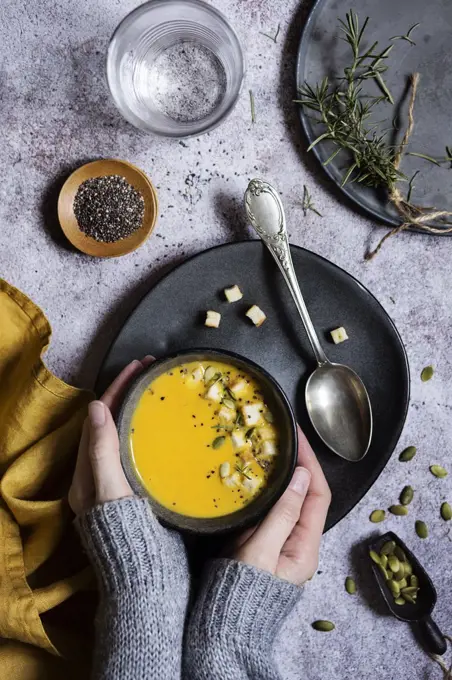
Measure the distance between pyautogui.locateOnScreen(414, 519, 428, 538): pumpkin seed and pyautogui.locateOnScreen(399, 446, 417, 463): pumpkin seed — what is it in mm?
153

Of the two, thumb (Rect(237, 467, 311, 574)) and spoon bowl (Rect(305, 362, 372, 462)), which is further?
spoon bowl (Rect(305, 362, 372, 462))

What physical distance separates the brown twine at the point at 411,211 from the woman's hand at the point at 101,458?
630 mm

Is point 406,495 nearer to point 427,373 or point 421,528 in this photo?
point 421,528

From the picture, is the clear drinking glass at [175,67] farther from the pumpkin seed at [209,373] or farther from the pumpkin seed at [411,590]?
the pumpkin seed at [411,590]

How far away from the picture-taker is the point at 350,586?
1.58m

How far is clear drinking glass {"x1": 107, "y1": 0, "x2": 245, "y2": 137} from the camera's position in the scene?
1.47m

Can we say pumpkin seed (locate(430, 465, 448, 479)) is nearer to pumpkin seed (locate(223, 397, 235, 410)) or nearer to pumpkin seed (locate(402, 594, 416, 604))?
pumpkin seed (locate(402, 594, 416, 604))

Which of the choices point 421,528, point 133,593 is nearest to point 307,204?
point 421,528

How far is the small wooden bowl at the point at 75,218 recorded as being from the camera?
58.7 inches

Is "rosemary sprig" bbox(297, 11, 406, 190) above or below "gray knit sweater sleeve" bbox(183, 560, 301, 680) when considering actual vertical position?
above

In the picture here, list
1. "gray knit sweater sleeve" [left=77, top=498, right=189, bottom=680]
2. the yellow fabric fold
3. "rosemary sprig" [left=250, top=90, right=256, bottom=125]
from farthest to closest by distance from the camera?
"rosemary sprig" [left=250, top=90, right=256, bottom=125] < the yellow fabric fold < "gray knit sweater sleeve" [left=77, top=498, right=189, bottom=680]

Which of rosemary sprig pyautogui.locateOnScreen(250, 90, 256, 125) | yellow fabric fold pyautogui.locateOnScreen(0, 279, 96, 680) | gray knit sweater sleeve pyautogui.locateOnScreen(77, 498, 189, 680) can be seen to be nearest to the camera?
gray knit sweater sleeve pyautogui.locateOnScreen(77, 498, 189, 680)

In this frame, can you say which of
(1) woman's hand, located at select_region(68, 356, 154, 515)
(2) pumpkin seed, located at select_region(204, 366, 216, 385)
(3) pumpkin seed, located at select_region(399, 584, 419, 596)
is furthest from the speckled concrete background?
(3) pumpkin seed, located at select_region(399, 584, 419, 596)

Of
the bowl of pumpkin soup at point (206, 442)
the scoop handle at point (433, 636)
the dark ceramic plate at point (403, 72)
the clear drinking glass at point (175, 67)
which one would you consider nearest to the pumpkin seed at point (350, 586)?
the scoop handle at point (433, 636)
